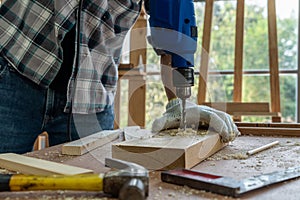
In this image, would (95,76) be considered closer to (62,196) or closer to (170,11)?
(170,11)

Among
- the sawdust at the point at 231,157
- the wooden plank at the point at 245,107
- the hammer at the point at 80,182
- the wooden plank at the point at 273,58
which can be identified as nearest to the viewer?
the hammer at the point at 80,182

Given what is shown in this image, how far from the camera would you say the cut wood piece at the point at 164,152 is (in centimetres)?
71

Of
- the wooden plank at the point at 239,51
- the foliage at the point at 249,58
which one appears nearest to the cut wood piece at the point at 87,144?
the foliage at the point at 249,58

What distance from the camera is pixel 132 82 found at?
2.18m

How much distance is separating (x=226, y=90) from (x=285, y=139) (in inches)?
72.0

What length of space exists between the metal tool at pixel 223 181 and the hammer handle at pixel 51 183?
0.13m

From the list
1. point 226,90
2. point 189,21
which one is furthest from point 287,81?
point 189,21

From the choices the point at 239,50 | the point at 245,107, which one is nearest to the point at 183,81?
the point at 245,107

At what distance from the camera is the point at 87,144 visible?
90 centimetres

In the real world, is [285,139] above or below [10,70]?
below

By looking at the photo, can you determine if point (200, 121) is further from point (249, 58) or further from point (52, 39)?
point (249, 58)

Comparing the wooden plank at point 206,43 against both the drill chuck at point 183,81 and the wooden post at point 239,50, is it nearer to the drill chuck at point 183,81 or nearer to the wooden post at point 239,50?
the wooden post at point 239,50

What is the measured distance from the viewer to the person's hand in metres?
0.93

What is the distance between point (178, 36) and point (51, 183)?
523 millimetres
